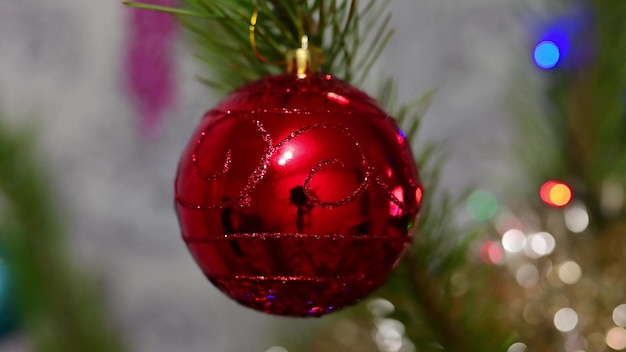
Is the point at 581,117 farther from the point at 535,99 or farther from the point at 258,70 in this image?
the point at 258,70

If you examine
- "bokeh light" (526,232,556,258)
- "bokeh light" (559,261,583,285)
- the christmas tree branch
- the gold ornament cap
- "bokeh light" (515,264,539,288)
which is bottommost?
the christmas tree branch

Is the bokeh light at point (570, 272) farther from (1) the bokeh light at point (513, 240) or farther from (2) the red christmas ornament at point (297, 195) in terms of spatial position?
(2) the red christmas ornament at point (297, 195)

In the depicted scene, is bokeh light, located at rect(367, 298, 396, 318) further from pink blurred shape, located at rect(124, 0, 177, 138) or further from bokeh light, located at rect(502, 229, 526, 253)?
pink blurred shape, located at rect(124, 0, 177, 138)

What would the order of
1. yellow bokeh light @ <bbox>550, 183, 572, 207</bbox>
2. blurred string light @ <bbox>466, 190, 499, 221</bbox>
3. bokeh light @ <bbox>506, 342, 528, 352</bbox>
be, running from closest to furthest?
bokeh light @ <bbox>506, 342, 528, 352</bbox>, yellow bokeh light @ <bbox>550, 183, 572, 207</bbox>, blurred string light @ <bbox>466, 190, 499, 221</bbox>

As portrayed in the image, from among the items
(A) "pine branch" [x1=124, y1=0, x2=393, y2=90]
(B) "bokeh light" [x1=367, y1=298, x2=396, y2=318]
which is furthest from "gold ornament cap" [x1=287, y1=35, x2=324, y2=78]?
(B) "bokeh light" [x1=367, y1=298, x2=396, y2=318]

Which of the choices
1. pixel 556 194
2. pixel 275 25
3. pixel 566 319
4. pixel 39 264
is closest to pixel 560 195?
pixel 556 194

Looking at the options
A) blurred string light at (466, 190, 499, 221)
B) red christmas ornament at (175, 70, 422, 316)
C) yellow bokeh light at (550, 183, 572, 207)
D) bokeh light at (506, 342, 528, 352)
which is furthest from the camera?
blurred string light at (466, 190, 499, 221)

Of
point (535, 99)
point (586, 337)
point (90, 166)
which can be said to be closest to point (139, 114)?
point (90, 166)
